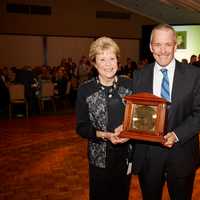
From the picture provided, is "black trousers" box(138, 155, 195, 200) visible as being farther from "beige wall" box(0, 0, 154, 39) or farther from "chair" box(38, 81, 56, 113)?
"beige wall" box(0, 0, 154, 39)

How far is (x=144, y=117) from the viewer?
6.32ft

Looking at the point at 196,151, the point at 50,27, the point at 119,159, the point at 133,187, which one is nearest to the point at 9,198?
the point at 133,187

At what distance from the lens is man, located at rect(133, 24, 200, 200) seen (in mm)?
1943

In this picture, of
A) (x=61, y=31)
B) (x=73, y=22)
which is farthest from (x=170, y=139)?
(x=73, y=22)

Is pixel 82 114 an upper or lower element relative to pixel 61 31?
lower

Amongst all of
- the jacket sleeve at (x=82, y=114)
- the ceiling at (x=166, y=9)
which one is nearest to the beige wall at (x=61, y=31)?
the ceiling at (x=166, y=9)

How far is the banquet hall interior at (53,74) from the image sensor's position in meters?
4.19

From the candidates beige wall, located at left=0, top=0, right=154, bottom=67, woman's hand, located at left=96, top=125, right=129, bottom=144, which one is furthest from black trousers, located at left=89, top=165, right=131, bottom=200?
beige wall, located at left=0, top=0, right=154, bottom=67

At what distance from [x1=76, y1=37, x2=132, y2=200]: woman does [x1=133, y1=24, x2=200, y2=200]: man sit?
0.11 m

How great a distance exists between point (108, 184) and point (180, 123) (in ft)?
1.96

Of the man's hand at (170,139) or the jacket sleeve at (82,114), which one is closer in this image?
the man's hand at (170,139)

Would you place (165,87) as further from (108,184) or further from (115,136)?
(108,184)

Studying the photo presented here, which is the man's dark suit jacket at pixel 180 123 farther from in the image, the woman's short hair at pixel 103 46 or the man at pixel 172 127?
the woman's short hair at pixel 103 46

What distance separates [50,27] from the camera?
1282 centimetres
